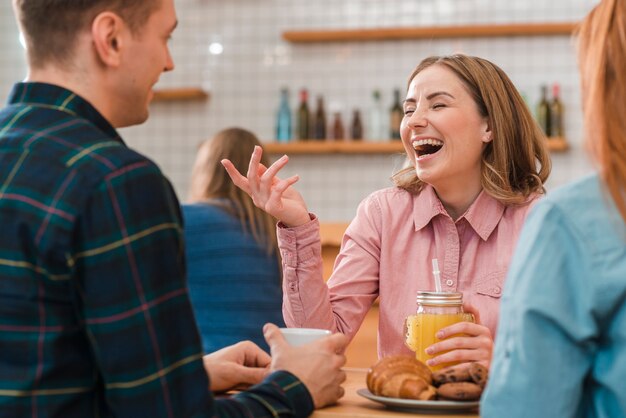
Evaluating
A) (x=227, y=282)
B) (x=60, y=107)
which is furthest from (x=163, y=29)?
(x=227, y=282)

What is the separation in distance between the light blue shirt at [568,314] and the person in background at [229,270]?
188cm

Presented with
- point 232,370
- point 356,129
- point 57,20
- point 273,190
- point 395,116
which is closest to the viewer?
point 57,20

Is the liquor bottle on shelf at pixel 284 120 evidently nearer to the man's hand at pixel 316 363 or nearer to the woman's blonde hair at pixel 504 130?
the woman's blonde hair at pixel 504 130

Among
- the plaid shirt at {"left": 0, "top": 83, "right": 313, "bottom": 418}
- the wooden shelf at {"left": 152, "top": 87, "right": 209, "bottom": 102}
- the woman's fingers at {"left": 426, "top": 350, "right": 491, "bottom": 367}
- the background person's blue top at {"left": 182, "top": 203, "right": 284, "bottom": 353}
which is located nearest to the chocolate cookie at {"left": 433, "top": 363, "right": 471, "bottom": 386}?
the woman's fingers at {"left": 426, "top": 350, "right": 491, "bottom": 367}

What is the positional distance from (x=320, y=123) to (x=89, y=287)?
3.92 m

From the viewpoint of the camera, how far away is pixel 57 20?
1144 mm

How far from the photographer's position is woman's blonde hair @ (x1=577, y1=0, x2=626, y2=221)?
39.1 inches

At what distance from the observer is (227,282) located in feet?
9.29

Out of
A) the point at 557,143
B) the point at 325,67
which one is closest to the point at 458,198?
the point at 557,143

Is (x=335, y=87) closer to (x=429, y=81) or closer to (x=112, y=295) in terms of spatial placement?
(x=429, y=81)

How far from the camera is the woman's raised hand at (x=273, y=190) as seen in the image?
1.72m

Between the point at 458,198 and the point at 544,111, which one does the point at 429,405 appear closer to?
the point at 458,198

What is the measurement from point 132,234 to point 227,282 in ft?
5.87

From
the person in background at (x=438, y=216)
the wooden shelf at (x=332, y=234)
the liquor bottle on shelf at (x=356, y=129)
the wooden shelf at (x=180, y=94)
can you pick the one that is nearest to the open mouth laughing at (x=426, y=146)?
the person in background at (x=438, y=216)
